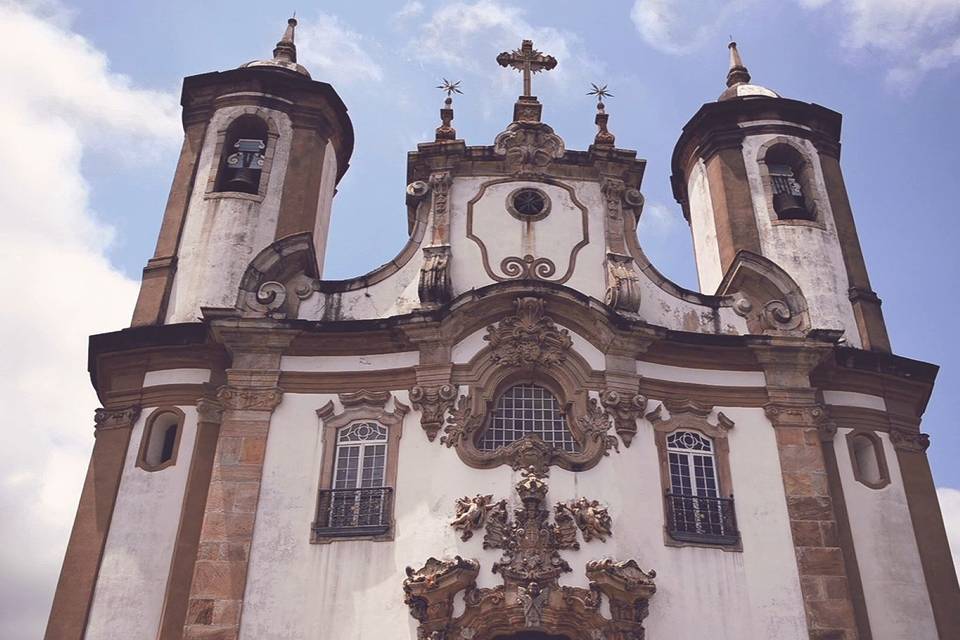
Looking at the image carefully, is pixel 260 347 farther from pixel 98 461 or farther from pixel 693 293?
pixel 693 293

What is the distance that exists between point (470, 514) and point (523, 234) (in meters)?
5.15

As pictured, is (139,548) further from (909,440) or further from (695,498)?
Answer: (909,440)

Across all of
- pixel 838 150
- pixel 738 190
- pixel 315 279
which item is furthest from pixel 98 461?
pixel 838 150

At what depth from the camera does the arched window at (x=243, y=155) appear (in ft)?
59.5

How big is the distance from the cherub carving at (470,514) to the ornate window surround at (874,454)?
575cm

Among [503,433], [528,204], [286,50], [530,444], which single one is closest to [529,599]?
[530,444]

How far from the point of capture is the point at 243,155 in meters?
18.6

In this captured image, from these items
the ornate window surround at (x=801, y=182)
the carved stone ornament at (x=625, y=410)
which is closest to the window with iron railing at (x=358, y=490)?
the carved stone ornament at (x=625, y=410)

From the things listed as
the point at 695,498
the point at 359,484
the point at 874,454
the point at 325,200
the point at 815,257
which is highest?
the point at 325,200

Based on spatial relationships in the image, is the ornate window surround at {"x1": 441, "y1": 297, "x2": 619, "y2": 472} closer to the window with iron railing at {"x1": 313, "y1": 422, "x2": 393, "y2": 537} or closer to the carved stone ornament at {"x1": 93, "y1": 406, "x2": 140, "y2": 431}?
the window with iron railing at {"x1": 313, "y1": 422, "x2": 393, "y2": 537}

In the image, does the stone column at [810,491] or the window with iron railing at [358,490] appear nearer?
the stone column at [810,491]

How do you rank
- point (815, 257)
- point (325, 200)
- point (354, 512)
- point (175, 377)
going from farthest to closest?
point (325, 200) < point (815, 257) < point (175, 377) < point (354, 512)

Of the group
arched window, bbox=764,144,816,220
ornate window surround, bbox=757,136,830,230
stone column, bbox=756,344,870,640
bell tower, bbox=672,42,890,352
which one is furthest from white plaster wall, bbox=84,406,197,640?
arched window, bbox=764,144,816,220

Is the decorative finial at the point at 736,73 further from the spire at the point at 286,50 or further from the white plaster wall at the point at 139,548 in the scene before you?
the white plaster wall at the point at 139,548
